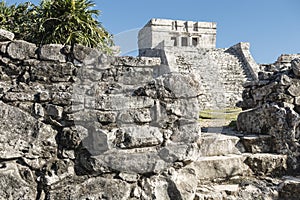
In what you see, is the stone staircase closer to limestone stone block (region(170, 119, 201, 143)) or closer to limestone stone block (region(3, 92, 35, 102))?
limestone stone block (region(170, 119, 201, 143))

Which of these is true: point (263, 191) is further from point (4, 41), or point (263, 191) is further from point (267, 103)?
point (4, 41)

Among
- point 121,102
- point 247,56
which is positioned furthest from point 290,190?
point 247,56

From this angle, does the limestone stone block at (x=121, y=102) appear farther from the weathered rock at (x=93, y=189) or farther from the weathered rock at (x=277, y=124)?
the weathered rock at (x=277, y=124)

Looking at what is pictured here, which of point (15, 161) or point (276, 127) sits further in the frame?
point (276, 127)

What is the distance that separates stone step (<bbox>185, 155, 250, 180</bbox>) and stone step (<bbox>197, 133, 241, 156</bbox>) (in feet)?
0.34

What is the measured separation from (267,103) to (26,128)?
2663 millimetres

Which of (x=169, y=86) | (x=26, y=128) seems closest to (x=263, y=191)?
(x=169, y=86)

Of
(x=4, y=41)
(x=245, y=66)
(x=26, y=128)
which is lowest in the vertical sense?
(x=26, y=128)

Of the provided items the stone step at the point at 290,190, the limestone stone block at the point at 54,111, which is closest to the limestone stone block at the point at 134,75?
the limestone stone block at the point at 54,111

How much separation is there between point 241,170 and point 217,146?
0.34 metres

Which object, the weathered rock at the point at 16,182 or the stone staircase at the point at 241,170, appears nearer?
the weathered rock at the point at 16,182

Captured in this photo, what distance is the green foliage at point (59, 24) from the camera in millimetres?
4035

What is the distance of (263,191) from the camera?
2635mm

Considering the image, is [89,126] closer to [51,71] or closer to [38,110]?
[38,110]
